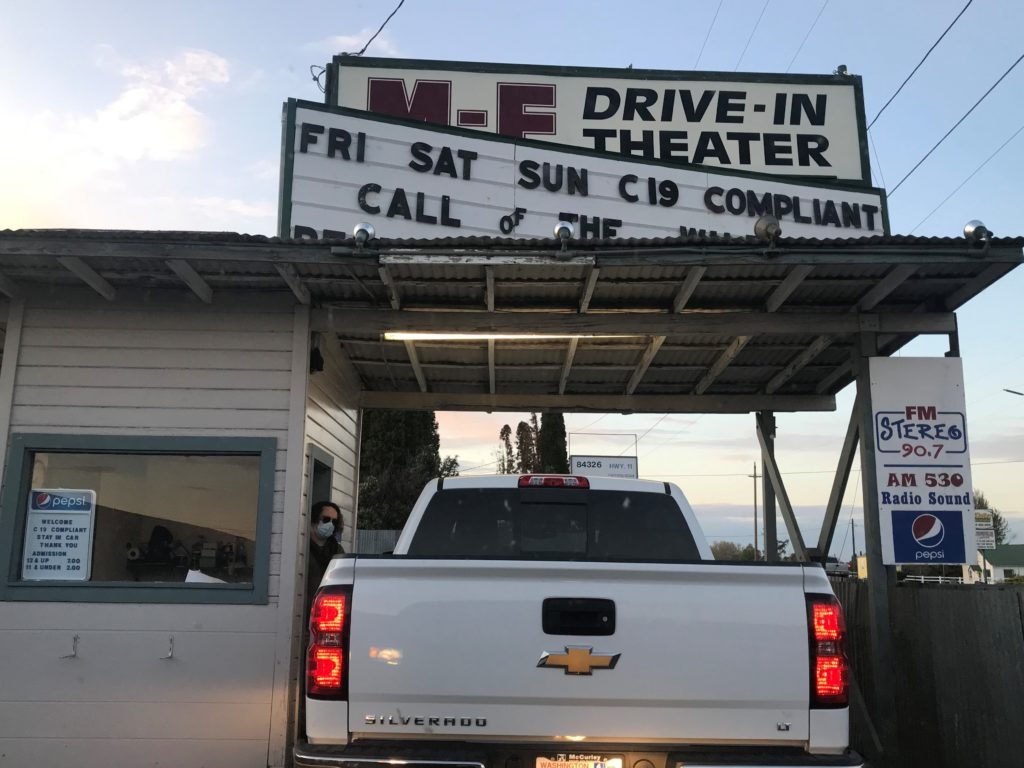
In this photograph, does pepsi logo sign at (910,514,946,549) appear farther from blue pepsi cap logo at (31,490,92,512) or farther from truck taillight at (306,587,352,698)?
blue pepsi cap logo at (31,490,92,512)

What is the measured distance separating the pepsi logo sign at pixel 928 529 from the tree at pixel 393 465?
20.4 m

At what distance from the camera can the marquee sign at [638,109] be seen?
1120 cm

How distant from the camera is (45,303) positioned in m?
6.94

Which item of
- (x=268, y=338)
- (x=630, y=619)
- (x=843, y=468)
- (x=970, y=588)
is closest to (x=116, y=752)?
(x=268, y=338)

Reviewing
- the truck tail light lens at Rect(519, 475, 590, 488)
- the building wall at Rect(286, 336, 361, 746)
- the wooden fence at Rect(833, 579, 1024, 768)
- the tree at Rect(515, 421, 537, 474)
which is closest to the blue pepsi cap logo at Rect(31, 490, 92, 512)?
the building wall at Rect(286, 336, 361, 746)

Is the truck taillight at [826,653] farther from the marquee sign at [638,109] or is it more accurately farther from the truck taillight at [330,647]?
the marquee sign at [638,109]

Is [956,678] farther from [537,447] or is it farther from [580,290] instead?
[537,447]

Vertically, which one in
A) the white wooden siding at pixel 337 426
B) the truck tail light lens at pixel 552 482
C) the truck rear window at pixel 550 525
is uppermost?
the white wooden siding at pixel 337 426

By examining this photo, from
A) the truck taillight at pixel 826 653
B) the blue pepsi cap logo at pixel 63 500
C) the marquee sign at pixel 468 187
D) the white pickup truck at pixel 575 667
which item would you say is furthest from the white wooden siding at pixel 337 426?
the truck taillight at pixel 826 653

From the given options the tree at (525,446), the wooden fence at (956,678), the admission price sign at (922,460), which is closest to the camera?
the wooden fence at (956,678)

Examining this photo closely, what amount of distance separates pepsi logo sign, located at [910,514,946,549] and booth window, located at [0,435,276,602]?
4.84 metres

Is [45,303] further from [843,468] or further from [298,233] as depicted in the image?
[843,468]

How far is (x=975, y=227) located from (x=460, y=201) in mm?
5316

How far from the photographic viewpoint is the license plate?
3.57m
